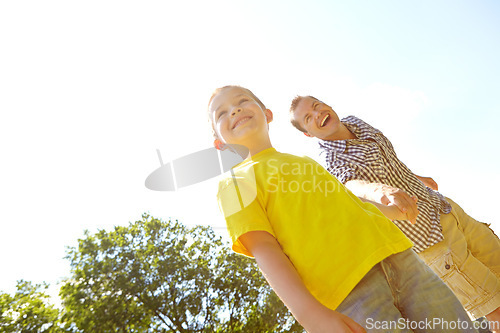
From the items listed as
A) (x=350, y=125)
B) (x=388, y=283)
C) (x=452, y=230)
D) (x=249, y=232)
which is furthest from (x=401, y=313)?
(x=350, y=125)

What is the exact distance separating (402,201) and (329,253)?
0.60m

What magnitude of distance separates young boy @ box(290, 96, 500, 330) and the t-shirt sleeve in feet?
2.79

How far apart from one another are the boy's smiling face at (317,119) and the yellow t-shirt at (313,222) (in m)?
1.21

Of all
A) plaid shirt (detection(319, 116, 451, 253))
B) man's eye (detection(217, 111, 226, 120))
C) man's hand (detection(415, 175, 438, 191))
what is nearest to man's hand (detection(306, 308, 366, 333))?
plaid shirt (detection(319, 116, 451, 253))

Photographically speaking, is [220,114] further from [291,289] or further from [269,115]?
[291,289]

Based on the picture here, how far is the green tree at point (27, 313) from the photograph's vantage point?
16.6 m

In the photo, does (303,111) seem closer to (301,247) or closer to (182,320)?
(301,247)

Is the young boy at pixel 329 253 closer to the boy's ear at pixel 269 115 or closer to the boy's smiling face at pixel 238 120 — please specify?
the boy's smiling face at pixel 238 120

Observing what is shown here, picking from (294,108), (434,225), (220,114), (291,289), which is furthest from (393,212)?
(294,108)

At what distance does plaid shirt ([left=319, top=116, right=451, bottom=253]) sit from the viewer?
2475 millimetres

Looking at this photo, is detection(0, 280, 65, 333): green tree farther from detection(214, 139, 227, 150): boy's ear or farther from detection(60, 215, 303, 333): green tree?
detection(214, 139, 227, 150): boy's ear

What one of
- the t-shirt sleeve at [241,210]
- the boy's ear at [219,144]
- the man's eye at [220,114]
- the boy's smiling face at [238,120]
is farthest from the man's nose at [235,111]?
the t-shirt sleeve at [241,210]

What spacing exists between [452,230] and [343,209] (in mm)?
1574

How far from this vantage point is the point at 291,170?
5.99 ft
